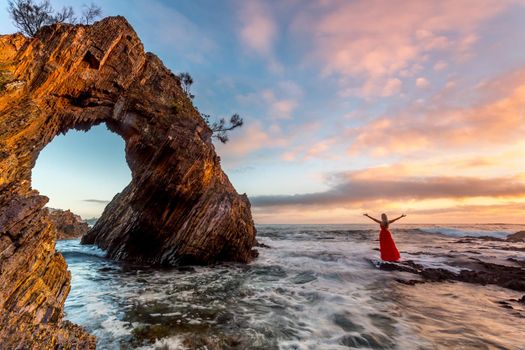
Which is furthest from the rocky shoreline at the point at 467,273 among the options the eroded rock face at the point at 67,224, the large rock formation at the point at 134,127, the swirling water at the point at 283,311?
the eroded rock face at the point at 67,224

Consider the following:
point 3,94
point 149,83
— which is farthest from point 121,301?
point 149,83

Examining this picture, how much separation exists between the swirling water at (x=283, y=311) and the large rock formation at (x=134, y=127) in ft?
9.24

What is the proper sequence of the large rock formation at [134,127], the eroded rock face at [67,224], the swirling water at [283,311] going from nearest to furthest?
the swirling water at [283,311], the large rock formation at [134,127], the eroded rock face at [67,224]

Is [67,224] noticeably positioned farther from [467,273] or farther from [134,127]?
[467,273]

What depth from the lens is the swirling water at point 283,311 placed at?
6.80 metres

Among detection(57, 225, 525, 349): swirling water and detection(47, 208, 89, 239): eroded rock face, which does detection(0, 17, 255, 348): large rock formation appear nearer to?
detection(57, 225, 525, 349): swirling water

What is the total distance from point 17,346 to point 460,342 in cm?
910

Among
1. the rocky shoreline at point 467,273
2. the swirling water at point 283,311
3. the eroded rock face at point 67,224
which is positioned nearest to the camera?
the swirling water at point 283,311

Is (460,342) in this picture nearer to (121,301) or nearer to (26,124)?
(121,301)

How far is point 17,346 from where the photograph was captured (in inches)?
150

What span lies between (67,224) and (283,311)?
134 feet

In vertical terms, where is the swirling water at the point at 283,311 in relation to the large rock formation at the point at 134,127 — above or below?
below

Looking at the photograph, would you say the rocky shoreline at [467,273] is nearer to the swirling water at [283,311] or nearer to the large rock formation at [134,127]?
the swirling water at [283,311]

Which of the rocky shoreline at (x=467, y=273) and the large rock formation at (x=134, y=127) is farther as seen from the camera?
the rocky shoreline at (x=467, y=273)
